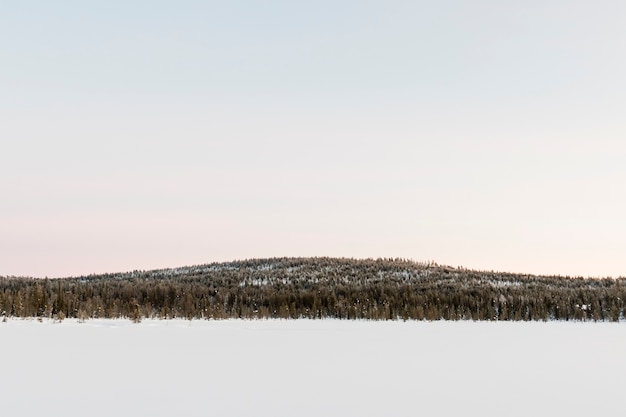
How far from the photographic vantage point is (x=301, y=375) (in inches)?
268

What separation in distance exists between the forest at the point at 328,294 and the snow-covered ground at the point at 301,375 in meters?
5.76

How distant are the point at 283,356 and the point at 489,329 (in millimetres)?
7104

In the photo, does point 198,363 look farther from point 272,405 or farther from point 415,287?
point 415,287

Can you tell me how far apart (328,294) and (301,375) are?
1672 centimetres

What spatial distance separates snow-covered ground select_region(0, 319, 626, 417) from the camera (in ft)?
17.5

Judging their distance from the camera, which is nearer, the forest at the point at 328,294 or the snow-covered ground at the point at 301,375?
the snow-covered ground at the point at 301,375

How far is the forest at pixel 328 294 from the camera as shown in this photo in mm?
17719

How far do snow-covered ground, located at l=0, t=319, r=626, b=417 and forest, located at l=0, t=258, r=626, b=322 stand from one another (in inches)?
227

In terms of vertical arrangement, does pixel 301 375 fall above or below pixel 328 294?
below

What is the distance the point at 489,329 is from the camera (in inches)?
553

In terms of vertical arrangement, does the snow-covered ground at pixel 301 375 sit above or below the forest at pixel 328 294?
below

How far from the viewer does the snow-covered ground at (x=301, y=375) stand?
210 inches

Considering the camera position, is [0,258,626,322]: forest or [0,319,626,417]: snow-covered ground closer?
[0,319,626,417]: snow-covered ground

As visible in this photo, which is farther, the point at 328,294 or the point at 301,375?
the point at 328,294
